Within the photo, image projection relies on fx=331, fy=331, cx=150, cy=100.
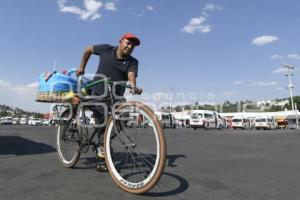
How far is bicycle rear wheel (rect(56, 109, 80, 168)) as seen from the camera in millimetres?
5121

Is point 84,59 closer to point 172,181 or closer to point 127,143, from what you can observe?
point 127,143

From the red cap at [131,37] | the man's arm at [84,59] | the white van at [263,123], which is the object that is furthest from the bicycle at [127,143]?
the white van at [263,123]

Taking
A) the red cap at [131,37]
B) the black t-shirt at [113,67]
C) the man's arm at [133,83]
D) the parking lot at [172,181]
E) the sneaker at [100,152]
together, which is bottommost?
the parking lot at [172,181]

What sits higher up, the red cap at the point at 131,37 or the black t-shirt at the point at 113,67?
the red cap at the point at 131,37

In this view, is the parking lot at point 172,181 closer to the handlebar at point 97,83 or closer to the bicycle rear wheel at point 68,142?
the bicycle rear wheel at point 68,142

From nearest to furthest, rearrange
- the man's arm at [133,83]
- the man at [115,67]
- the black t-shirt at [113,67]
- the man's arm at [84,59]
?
the man's arm at [133,83] < the man at [115,67] < the black t-shirt at [113,67] < the man's arm at [84,59]

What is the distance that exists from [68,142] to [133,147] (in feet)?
6.26

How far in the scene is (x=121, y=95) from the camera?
448 cm

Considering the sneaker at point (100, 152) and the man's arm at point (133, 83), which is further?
the sneaker at point (100, 152)

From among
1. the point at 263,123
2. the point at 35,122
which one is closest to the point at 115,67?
the point at 263,123

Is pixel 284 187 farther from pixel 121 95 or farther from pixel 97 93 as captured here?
pixel 97 93

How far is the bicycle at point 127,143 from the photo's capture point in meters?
3.30

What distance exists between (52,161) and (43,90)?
1409mm

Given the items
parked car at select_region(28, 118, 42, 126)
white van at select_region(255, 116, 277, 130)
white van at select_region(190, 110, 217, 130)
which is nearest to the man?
white van at select_region(190, 110, 217, 130)
